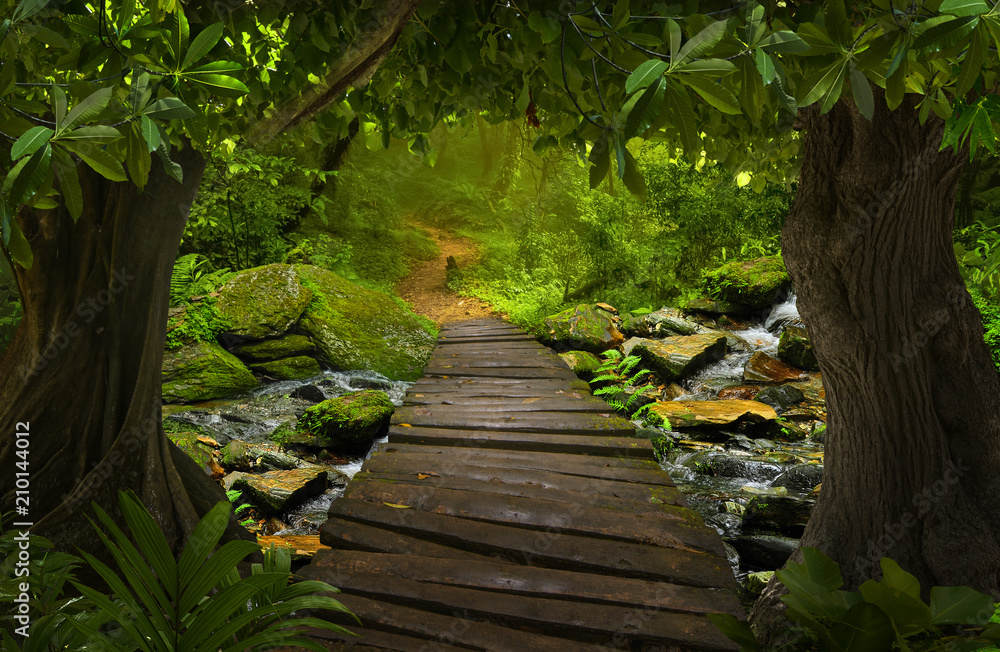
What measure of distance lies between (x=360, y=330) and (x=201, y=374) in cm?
253

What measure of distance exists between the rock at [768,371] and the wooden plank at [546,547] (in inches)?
219

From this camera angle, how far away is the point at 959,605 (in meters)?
1.57

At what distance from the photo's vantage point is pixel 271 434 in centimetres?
552

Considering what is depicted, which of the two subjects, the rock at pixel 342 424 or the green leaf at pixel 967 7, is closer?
the green leaf at pixel 967 7

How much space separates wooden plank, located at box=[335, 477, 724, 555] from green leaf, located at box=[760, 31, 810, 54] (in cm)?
234

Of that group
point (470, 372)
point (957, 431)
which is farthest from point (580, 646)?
point (470, 372)

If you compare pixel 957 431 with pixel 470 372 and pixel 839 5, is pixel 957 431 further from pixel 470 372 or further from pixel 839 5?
pixel 470 372

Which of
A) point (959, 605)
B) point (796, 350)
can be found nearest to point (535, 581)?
point (959, 605)

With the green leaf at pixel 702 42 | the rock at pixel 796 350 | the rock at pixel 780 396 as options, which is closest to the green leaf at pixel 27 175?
the green leaf at pixel 702 42

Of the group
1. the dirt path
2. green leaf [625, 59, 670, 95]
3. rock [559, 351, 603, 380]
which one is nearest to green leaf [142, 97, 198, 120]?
green leaf [625, 59, 670, 95]

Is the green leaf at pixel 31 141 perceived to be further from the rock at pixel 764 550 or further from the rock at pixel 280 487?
the rock at pixel 764 550

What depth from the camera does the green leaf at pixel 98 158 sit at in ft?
2.66

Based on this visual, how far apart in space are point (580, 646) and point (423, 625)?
2.14 feet

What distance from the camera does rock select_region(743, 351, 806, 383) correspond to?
285 inches
